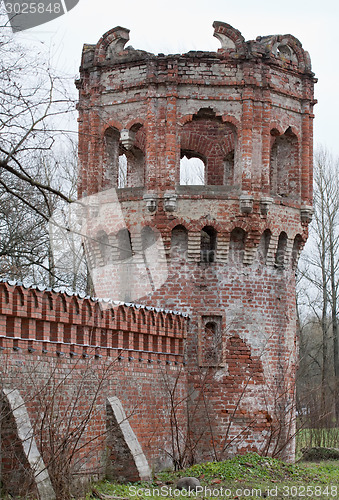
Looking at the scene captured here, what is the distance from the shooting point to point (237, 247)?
58.3ft

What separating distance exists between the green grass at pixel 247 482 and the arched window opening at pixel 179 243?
13.9 feet

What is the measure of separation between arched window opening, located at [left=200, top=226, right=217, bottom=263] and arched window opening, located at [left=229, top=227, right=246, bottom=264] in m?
0.35

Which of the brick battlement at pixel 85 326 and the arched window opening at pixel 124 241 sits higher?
the arched window opening at pixel 124 241

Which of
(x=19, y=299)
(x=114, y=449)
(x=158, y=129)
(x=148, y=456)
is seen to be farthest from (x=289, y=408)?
(x=19, y=299)

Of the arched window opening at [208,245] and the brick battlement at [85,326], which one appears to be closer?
the brick battlement at [85,326]

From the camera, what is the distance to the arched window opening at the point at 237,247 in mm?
17703

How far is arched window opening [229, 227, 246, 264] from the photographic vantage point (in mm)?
17703

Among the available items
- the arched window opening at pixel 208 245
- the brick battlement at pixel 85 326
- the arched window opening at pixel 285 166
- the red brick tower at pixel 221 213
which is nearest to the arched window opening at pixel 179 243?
the red brick tower at pixel 221 213

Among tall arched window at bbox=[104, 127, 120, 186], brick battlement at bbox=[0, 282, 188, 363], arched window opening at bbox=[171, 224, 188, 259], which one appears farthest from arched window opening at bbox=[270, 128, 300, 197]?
brick battlement at bbox=[0, 282, 188, 363]

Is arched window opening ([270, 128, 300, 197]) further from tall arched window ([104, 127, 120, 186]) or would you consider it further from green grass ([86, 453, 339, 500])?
green grass ([86, 453, 339, 500])

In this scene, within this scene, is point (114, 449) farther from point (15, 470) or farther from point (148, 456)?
point (15, 470)

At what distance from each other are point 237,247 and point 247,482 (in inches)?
206

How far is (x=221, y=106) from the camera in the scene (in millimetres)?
17844

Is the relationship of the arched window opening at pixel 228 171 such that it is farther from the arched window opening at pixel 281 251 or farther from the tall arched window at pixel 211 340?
the tall arched window at pixel 211 340
